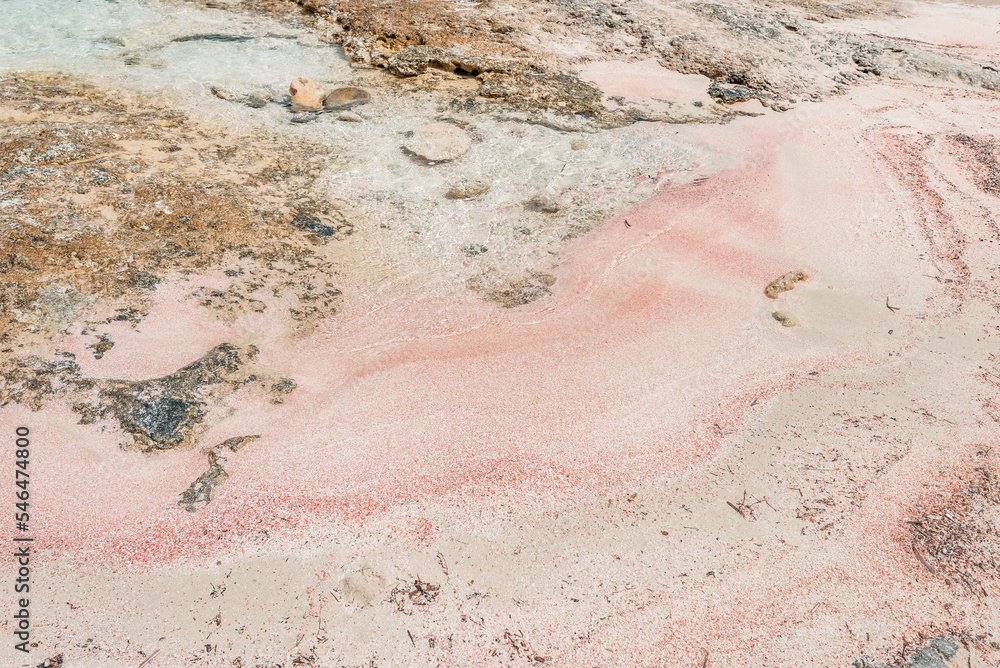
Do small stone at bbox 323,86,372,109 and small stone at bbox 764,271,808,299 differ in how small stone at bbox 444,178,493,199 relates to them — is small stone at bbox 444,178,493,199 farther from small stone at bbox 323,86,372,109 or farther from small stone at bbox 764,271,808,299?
small stone at bbox 764,271,808,299

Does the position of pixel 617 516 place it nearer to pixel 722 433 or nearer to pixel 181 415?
pixel 722 433

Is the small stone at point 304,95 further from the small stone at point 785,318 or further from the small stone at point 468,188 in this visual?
the small stone at point 785,318

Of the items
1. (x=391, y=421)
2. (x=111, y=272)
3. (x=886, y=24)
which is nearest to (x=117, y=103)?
(x=111, y=272)

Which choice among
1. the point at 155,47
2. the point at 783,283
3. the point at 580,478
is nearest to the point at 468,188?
the point at 783,283

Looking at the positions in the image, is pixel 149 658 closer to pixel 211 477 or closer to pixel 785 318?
pixel 211 477

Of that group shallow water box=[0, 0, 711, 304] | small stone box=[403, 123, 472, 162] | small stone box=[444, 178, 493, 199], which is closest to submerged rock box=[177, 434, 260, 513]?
shallow water box=[0, 0, 711, 304]

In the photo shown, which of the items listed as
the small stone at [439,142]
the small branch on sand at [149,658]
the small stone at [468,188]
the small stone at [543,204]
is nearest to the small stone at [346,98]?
the small stone at [439,142]
